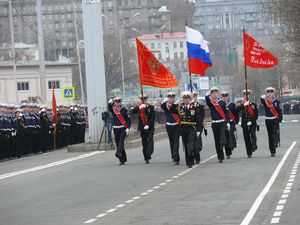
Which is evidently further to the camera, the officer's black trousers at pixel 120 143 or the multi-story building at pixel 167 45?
the multi-story building at pixel 167 45

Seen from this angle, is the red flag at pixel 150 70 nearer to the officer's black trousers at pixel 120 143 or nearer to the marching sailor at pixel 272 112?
the officer's black trousers at pixel 120 143

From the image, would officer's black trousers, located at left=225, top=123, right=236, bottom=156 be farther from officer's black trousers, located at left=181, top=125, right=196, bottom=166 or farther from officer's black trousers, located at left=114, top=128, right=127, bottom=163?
officer's black trousers, located at left=114, top=128, right=127, bottom=163

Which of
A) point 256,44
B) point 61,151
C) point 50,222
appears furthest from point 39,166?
point 50,222

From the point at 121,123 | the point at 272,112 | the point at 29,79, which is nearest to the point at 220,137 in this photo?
the point at 272,112

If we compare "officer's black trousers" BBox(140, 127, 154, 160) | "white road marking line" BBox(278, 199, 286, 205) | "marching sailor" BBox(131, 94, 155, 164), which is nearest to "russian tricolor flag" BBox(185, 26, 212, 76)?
"marching sailor" BBox(131, 94, 155, 164)

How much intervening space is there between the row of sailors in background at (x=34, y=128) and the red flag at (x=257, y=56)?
25.6 feet

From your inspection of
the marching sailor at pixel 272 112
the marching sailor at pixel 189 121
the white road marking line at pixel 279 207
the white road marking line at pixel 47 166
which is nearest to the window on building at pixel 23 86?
the white road marking line at pixel 47 166

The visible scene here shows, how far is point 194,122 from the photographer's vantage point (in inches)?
1002

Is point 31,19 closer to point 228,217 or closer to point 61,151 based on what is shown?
point 61,151

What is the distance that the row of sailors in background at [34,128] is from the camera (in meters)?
33.9

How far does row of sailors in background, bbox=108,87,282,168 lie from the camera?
25.5m

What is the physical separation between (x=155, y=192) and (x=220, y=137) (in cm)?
800

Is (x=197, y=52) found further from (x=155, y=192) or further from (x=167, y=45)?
(x=167, y=45)

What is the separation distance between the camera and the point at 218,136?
26766 mm
